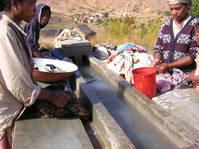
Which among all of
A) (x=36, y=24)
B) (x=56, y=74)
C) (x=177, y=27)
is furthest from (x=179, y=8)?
(x=36, y=24)

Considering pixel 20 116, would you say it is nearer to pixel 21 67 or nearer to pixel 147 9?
pixel 21 67

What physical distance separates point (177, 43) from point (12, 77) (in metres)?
2.60

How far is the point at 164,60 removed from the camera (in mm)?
4195

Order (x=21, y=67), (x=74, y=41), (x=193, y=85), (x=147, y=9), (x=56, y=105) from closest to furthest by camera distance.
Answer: (x=21, y=67)
(x=56, y=105)
(x=193, y=85)
(x=74, y=41)
(x=147, y=9)

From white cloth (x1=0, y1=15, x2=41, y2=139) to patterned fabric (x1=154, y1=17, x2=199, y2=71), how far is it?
2358 millimetres

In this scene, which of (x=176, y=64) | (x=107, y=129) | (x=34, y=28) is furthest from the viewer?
(x=34, y=28)

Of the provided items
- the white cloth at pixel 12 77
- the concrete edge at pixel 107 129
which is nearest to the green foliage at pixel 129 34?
the concrete edge at pixel 107 129

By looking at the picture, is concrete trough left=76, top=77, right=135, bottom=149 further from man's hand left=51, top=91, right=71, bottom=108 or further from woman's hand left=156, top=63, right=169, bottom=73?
woman's hand left=156, top=63, right=169, bottom=73

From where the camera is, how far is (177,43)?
397cm

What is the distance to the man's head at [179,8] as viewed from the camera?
370cm

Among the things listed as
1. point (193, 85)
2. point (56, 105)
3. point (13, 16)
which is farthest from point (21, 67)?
point (193, 85)

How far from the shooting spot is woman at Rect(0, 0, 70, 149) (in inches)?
78.0

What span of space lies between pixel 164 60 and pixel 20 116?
7.85 ft

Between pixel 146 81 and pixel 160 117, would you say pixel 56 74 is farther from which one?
pixel 160 117
